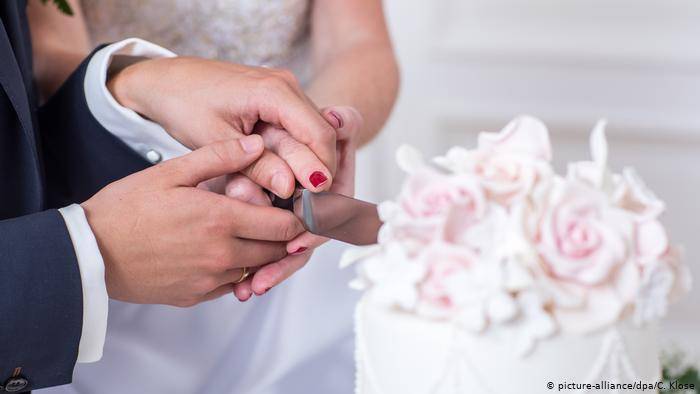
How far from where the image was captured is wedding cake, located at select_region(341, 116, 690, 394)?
1.83ft

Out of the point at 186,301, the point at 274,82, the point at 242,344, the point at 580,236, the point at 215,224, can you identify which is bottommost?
the point at 242,344

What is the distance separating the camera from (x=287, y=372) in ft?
3.57

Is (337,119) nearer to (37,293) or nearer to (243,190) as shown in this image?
(243,190)

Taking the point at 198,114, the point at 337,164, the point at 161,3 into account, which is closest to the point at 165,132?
the point at 198,114

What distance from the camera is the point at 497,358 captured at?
570 millimetres

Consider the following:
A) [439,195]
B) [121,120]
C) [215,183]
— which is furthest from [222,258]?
[439,195]

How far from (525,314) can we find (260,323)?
2.20 ft

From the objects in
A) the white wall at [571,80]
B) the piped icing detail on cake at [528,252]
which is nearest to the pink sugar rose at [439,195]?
the piped icing detail on cake at [528,252]

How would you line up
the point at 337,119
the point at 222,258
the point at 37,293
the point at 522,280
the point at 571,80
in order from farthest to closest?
the point at 571,80 → the point at 337,119 → the point at 222,258 → the point at 37,293 → the point at 522,280

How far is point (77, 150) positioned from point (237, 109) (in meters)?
0.29

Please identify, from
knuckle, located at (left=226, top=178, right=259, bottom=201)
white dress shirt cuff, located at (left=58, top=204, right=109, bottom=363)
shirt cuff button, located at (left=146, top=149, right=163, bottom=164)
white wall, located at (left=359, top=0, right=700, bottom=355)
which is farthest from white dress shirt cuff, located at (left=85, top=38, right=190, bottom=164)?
white wall, located at (left=359, top=0, right=700, bottom=355)

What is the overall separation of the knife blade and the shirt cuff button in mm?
295

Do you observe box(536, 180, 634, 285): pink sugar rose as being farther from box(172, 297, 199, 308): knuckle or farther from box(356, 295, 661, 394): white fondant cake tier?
box(172, 297, 199, 308): knuckle

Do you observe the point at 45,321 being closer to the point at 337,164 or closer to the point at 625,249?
the point at 337,164
